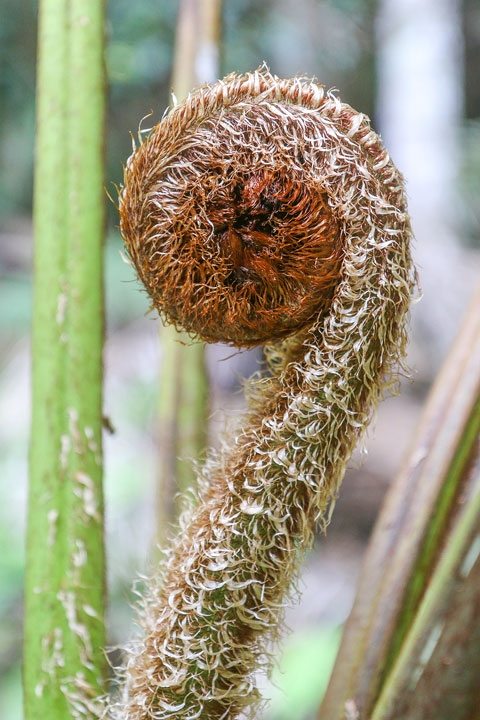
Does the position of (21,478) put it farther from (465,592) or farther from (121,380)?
(465,592)

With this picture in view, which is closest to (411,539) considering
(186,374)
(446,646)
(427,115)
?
(446,646)

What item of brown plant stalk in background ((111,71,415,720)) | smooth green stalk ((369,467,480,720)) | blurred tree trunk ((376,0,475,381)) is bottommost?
smooth green stalk ((369,467,480,720))

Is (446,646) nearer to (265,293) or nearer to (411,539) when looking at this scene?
(411,539)

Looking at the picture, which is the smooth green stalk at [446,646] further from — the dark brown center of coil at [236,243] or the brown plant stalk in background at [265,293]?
the dark brown center of coil at [236,243]

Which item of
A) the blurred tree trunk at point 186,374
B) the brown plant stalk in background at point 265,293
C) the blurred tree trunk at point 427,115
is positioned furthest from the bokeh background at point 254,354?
the brown plant stalk in background at point 265,293

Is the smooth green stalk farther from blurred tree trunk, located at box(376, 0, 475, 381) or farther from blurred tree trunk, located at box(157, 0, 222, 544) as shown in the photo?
blurred tree trunk, located at box(376, 0, 475, 381)

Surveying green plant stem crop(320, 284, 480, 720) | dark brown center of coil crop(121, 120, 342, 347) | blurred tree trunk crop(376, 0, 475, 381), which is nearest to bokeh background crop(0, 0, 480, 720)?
blurred tree trunk crop(376, 0, 475, 381)

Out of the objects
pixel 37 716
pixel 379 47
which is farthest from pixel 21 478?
pixel 379 47
